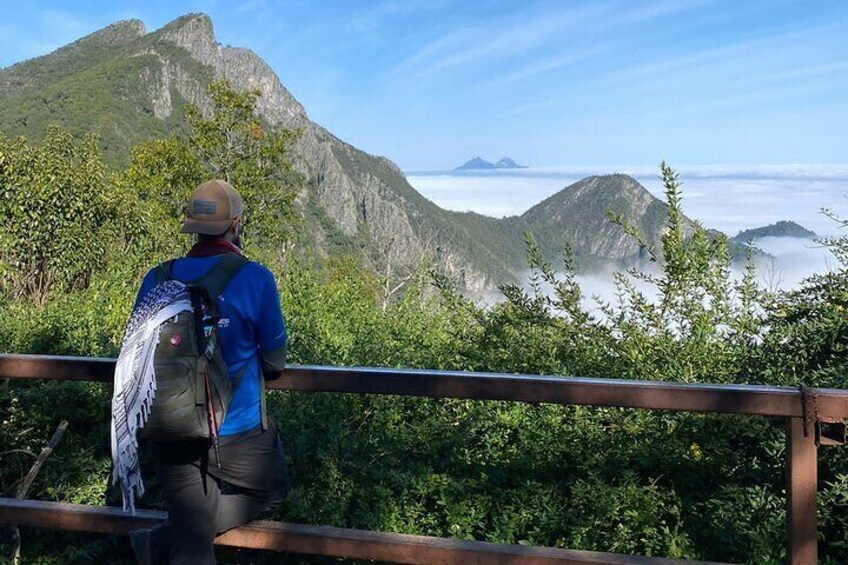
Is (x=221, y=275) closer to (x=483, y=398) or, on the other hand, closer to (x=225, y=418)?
(x=225, y=418)

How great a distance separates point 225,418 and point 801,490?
1718 mm

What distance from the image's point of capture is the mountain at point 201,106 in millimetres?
91312

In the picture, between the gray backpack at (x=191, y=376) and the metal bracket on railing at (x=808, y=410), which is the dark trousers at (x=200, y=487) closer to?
the gray backpack at (x=191, y=376)

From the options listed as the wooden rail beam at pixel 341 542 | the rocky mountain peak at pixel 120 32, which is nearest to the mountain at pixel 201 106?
the rocky mountain peak at pixel 120 32

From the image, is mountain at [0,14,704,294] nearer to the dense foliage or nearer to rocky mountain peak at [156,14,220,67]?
rocky mountain peak at [156,14,220,67]

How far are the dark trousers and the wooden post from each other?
1.63 meters

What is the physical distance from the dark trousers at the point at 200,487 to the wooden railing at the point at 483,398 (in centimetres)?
13

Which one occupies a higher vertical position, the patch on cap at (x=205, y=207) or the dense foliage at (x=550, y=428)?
the patch on cap at (x=205, y=207)

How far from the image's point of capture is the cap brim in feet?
8.89

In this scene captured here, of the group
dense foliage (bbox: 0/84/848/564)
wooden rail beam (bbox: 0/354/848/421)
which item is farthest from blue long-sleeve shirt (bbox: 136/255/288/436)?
dense foliage (bbox: 0/84/848/564)

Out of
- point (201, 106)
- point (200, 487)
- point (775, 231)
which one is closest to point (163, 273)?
point (200, 487)

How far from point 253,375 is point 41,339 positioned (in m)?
3.65

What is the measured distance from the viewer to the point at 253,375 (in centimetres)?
270

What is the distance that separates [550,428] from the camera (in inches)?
159
